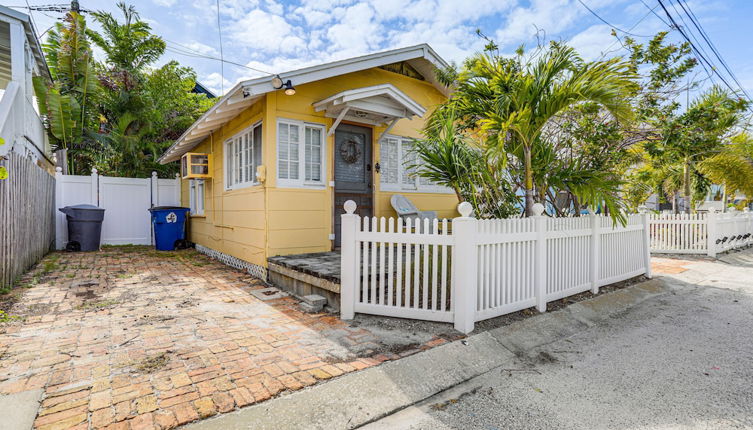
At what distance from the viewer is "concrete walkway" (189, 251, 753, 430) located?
7.02ft

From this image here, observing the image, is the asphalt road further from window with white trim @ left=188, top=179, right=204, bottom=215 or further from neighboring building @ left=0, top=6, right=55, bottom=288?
window with white trim @ left=188, top=179, right=204, bottom=215

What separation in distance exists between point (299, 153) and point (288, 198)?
0.75 m

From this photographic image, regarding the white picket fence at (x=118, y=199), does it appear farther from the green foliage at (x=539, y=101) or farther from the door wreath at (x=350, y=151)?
the green foliage at (x=539, y=101)

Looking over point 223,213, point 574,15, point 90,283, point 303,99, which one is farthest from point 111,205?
point 574,15

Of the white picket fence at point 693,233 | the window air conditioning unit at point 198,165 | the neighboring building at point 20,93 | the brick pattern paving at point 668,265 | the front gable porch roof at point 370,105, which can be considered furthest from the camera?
the white picket fence at point 693,233

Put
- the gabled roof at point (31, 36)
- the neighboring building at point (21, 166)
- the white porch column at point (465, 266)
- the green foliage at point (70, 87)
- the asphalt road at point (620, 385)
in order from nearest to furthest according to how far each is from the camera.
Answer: the asphalt road at point (620, 385) → the white porch column at point (465, 266) → the neighboring building at point (21, 166) → the gabled roof at point (31, 36) → the green foliage at point (70, 87)

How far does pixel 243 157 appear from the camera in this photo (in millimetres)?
6527

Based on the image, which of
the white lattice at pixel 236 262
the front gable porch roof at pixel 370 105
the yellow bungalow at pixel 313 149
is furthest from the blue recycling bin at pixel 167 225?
→ the front gable porch roof at pixel 370 105

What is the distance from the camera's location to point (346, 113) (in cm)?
585

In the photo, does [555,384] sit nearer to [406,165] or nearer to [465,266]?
[465,266]

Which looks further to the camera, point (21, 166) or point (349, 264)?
point (21, 166)

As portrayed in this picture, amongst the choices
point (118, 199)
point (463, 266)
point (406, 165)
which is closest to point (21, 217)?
point (118, 199)

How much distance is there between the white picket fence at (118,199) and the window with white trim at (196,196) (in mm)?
1305

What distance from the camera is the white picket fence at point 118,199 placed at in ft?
30.7
